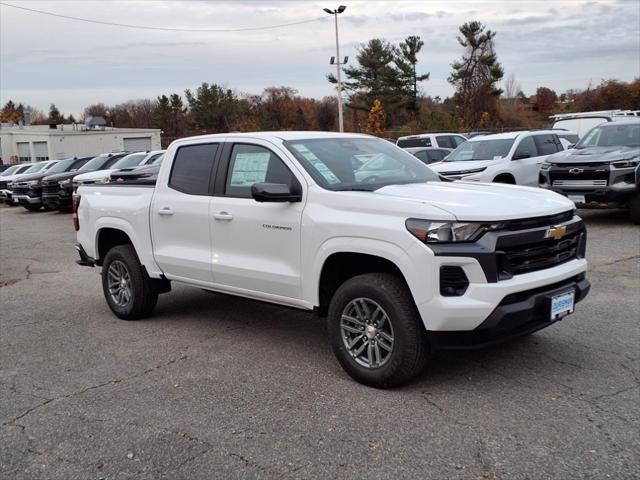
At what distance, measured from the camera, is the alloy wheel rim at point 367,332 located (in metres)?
4.56

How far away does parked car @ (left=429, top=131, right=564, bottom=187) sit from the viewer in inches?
527

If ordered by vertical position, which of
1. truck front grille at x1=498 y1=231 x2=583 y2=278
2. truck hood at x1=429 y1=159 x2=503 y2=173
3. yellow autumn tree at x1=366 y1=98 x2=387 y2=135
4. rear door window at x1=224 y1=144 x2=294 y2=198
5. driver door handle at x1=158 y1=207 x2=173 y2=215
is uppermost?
yellow autumn tree at x1=366 y1=98 x2=387 y2=135

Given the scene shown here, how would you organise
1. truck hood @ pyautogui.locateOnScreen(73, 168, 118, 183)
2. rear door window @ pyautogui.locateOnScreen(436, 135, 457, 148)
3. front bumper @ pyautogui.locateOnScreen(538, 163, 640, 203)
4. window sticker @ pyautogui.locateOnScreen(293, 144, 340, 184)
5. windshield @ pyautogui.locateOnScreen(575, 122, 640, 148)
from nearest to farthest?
1. window sticker @ pyautogui.locateOnScreen(293, 144, 340, 184)
2. front bumper @ pyautogui.locateOnScreen(538, 163, 640, 203)
3. windshield @ pyautogui.locateOnScreen(575, 122, 640, 148)
4. truck hood @ pyautogui.locateOnScreen(73, 168, 118, 183)
5. rear door window @ pyautogui.locateOnScreen(436, 135, 457, 148)

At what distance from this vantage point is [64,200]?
2106 centimetres

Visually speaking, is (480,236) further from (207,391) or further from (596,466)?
(207,391)

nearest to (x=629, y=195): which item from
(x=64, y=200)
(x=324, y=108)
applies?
(x=64, y=200)

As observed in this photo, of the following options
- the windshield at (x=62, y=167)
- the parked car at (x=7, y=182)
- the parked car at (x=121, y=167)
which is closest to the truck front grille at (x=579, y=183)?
the parked car at (x=121, y=167)

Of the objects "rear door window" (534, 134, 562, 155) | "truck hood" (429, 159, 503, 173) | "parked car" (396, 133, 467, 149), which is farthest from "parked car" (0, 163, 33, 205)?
"rear door window" (534, 134, 562, 155)

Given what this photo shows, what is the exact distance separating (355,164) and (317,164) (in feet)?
1.17

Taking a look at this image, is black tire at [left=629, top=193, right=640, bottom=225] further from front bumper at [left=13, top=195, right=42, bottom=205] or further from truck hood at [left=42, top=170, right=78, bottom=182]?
front bumper at [left=13, top=195, right=42, bottom=205]

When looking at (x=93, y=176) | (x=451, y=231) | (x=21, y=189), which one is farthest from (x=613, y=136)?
(x=21, y=189)

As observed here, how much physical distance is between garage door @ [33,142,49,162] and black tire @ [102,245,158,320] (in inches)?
1805

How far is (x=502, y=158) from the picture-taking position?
13.8 metres

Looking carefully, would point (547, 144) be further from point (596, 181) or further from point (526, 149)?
point (596, 181)
